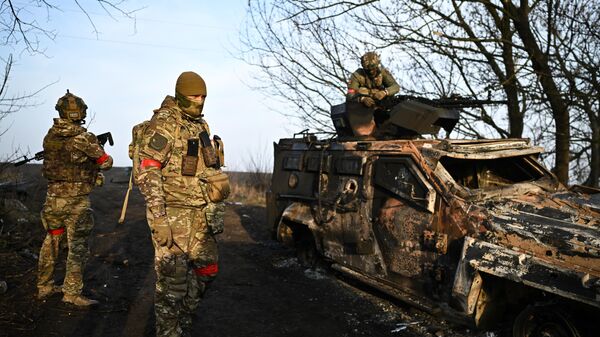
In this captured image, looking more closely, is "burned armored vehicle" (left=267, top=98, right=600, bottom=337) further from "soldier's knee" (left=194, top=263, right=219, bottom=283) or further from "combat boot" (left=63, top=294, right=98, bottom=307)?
"combat boot" (left=63, top=294, right=98, bottom=307)

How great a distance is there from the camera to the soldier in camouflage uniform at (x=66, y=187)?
472cm

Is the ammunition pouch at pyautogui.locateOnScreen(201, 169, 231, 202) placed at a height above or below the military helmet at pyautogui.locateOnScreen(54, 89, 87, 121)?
below

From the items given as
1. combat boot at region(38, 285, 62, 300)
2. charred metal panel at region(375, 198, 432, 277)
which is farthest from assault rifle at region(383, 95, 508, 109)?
combat boot at region(38, 285, 62, 300)

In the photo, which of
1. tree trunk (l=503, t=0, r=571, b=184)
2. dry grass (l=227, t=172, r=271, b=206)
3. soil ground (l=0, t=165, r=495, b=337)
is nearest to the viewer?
soil ground (l=0, t=165, r=495, b=337)

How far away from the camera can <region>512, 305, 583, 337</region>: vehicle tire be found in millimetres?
3184

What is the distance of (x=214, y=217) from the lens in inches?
144

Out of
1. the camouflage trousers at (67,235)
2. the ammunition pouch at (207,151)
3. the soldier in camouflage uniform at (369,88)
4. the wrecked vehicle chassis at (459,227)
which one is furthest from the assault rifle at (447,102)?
the camouflage trousers at (67,235)

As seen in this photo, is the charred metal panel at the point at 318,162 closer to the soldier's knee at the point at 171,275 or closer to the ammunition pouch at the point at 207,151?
the ammunition pouch at the point at 207,151

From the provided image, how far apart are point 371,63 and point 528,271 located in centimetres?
363

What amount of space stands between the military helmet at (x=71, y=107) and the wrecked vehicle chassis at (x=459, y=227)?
266 centimetres

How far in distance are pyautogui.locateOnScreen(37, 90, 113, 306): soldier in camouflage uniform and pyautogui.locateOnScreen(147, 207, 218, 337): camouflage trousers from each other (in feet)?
5.61

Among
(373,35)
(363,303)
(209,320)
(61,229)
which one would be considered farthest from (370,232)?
(373,35)

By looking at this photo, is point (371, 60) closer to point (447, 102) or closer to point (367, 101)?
point (367, 101)

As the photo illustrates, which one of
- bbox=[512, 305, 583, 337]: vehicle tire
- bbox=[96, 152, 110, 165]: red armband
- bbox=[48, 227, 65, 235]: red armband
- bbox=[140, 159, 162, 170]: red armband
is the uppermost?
bbox=[96, 152, 110, 165]: red armband
